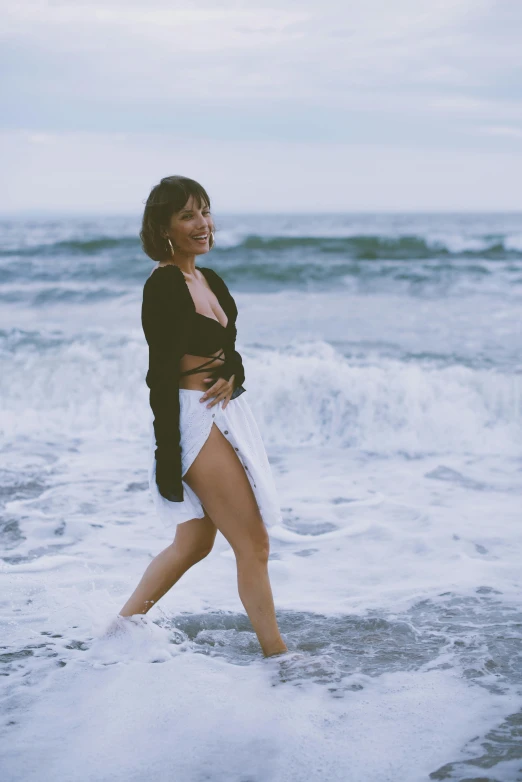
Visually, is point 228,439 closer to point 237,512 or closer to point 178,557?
point 237,512

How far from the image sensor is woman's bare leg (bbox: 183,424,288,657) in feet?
10.6

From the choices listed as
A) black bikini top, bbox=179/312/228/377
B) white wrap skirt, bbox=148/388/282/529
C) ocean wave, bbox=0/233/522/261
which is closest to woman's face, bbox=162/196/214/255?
black bikini top, bbox=179/312/228/377

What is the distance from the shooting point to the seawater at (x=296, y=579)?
9.55 feet

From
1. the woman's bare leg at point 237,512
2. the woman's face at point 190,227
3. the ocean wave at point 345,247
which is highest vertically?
the ocean wave at point 345,247

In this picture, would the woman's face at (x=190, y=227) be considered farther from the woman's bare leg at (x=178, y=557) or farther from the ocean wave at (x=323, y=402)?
the ocean wave at (x=323, y=402)

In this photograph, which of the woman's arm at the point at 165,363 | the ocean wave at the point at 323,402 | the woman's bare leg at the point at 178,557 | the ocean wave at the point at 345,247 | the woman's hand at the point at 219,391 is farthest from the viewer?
the ocean wave at the point at 345,247

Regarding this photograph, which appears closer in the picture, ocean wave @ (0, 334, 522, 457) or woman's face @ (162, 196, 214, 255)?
woman's face @ (162, 196, 214, 255)

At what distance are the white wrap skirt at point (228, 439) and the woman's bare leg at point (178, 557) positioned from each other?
106 mm

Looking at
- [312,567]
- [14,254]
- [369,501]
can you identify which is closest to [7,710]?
[312,567]

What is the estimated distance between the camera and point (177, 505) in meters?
3.32

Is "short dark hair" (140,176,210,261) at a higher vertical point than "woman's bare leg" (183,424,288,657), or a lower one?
higher

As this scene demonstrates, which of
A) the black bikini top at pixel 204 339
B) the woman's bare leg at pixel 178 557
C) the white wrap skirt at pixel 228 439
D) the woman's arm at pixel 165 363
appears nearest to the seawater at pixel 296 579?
the woman's bare leg at pixel 178 557

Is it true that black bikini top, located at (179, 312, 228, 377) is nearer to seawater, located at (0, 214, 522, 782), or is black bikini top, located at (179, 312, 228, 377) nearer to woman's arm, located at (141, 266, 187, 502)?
woman's arm, located at (141, 266, 187, 502)

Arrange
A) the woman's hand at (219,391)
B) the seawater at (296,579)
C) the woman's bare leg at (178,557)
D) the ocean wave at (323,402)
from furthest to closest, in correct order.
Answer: the ocean wave at (323,402) → the woman's bare leg at (178,557) → the woman's hand at (219,391) → the seawater at (296,579)
